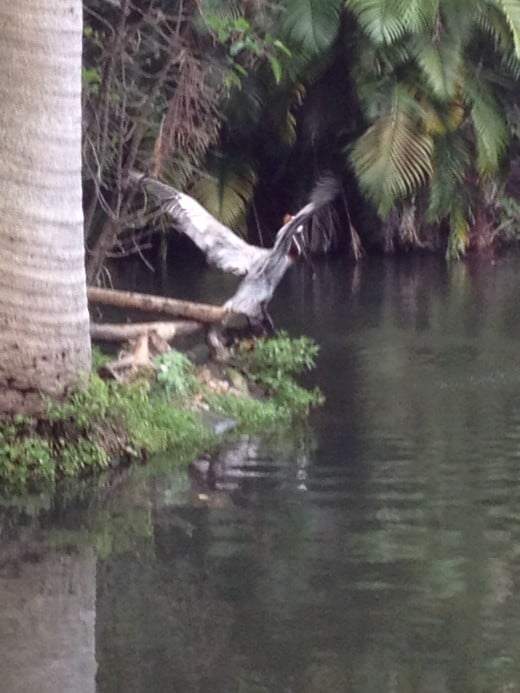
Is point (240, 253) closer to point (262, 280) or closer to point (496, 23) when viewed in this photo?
point (262, 280)

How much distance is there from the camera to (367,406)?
8922 mm

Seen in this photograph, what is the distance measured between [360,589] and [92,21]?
643 cm

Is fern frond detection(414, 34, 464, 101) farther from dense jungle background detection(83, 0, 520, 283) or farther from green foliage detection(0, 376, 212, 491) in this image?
green foliage detection(0, 376, 212, 491)

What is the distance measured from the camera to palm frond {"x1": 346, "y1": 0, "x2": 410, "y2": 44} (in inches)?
602

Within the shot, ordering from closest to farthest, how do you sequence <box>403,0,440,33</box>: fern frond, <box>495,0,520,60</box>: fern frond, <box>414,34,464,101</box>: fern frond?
<box>403,0,440,33</box>: fern frond < <box>495,0,520,60</box>: fern frond < <box>414,34,464,101</box>: fern frond

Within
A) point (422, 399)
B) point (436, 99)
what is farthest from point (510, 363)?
point (436, 99)

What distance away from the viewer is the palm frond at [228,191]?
57.0ft

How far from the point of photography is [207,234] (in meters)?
10.0

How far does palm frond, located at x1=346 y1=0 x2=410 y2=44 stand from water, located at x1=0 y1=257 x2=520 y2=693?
281 inches

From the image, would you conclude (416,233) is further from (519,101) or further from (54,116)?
(54,116)

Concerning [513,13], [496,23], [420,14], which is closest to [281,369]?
[420,14]

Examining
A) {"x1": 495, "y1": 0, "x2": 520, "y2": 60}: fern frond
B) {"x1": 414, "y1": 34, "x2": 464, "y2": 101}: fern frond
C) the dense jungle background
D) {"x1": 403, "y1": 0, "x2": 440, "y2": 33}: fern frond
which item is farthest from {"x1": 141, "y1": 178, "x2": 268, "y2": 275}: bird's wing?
{"x1": 495, "y1": 0, "x2": 520, "y2": 60}: fern frond

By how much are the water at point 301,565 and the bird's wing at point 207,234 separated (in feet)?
4.65

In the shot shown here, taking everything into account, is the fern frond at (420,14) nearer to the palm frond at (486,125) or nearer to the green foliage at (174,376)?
the palm frond at (486,125)
